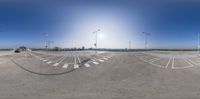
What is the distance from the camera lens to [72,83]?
53.9 feet

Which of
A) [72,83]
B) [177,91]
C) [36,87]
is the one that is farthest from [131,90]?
[36,87]

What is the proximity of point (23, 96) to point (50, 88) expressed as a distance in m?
Result: 2.63

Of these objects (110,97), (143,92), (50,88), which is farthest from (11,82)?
(143,92)

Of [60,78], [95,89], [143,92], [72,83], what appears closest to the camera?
[143,92]

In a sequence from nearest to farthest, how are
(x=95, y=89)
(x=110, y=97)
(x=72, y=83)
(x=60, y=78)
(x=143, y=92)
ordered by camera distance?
1. (x=110, y=97)
2. (x=143, y=92)
3. (x=95, y=89)
4. (x=72, y=83)
5. (x=60, y=78)

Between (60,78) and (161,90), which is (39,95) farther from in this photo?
(161,90)

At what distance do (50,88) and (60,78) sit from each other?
162 inches

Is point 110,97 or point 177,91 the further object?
point 177,91

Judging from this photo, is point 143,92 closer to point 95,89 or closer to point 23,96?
point 95,89

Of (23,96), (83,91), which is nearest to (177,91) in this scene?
(83,91)

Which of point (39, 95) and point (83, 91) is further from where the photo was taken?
point (83, 91)

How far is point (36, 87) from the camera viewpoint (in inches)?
581

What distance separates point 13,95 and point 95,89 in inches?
220

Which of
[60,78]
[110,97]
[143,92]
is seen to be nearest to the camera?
[110,97]
